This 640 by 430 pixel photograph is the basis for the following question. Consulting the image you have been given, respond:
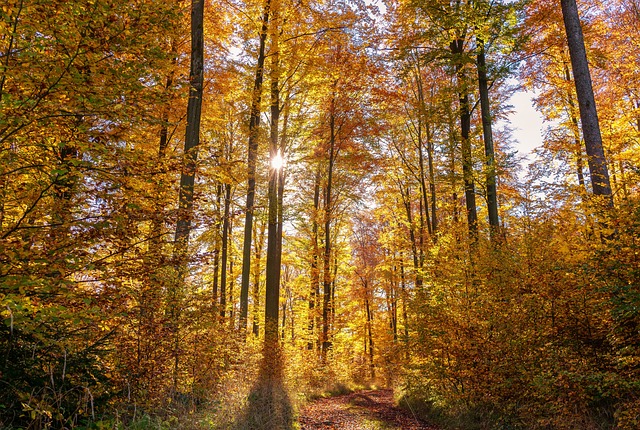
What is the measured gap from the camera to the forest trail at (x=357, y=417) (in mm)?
8039

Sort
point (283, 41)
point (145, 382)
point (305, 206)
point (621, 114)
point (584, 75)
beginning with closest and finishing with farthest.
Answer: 1. point (145, 382)
2. point (584, 75)
3. point (283, 41)
4. point (621, 114)
5. point (305, 206)

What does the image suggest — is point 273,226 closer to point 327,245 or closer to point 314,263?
point 327,245

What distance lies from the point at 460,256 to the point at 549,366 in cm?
420

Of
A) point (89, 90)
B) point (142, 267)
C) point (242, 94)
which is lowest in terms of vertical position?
point (142, 267)

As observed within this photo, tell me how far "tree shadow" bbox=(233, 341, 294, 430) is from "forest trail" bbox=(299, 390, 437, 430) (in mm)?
496

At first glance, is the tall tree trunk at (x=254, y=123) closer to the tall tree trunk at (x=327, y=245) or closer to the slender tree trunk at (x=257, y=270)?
the tall tree trunk at (x=327, y=245)

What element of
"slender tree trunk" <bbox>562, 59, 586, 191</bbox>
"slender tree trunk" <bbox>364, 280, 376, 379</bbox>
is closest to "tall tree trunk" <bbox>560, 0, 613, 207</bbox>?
"slender tree trunk" <bbox>562, 59, 586, 191</bbox>

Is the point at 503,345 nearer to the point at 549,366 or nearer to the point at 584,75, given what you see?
the point at 549,366

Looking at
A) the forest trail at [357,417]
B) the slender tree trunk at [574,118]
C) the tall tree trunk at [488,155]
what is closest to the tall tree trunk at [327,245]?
the forest trail at [357,417]

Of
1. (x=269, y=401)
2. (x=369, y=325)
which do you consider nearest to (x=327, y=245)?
(x=369, y=325)

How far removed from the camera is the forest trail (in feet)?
26.4

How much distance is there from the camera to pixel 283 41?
12.8 m

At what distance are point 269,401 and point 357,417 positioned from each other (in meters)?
2.19

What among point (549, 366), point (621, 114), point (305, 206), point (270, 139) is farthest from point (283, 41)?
point (621, 114)
